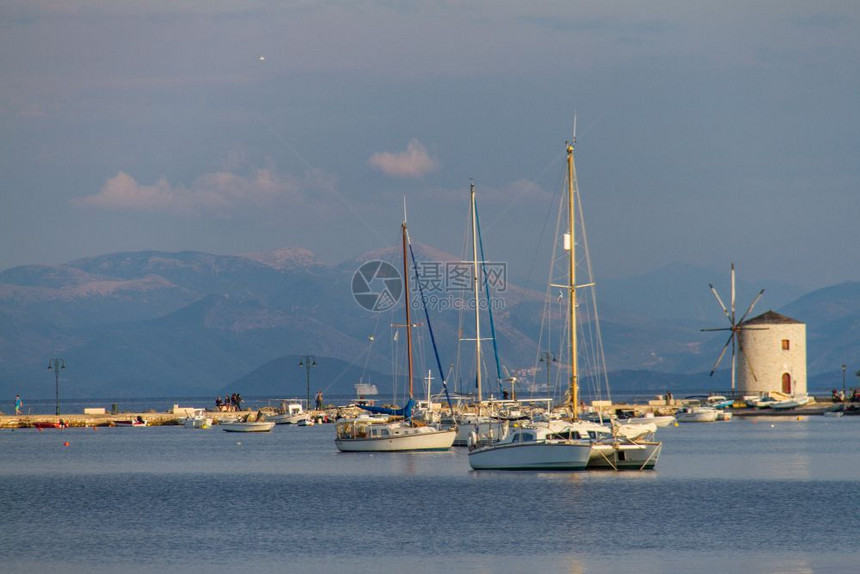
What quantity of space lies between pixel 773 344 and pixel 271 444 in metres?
60.3

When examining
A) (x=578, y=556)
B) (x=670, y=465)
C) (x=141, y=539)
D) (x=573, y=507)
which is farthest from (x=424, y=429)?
(x=578, y=556)

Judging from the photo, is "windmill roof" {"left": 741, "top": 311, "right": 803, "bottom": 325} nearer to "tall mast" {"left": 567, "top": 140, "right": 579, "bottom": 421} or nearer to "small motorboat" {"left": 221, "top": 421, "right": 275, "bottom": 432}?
"small motorboat" {"left": 221, "top": 421, "right": 275, "bottom": 432}

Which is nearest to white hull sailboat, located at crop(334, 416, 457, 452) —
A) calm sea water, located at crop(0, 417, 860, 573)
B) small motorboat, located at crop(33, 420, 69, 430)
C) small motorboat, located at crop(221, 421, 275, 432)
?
calm sea water, located at crop(0, 417, 860, 573)

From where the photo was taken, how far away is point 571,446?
177 ft

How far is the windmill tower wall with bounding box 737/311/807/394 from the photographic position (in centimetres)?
13425

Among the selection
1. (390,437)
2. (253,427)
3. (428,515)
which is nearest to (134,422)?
(253,427)

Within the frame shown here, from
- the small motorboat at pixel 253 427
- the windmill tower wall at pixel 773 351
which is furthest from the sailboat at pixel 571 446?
the windmill tower wall at pixel 773 351

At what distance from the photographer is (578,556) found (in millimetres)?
32469

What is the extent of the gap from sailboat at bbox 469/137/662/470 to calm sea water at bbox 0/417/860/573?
65 cm

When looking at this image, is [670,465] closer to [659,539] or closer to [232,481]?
[232,481]

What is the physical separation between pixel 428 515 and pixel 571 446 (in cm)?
1236

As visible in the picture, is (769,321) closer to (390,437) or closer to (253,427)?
(253,427)

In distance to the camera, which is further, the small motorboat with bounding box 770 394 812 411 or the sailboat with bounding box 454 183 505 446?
the small motorboat with bounding box 770 394 812 411

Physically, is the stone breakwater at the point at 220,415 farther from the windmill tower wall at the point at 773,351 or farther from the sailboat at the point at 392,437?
the sailboat at the point at 392,437
